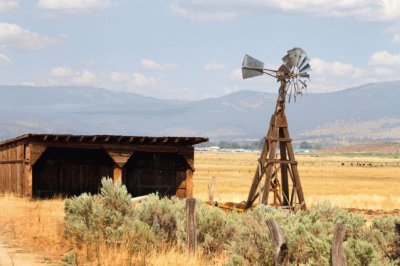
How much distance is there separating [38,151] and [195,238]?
17.1 meters

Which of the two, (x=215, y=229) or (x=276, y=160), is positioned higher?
(x=276, y=160)

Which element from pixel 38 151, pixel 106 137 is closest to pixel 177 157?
pixel 106 137

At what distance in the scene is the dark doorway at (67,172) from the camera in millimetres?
34844

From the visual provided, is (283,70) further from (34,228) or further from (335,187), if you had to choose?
(335,187)

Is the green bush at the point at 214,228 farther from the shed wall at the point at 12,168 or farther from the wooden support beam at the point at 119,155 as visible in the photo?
the shed wall at the point at 12,168

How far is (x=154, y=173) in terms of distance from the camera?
115 ft

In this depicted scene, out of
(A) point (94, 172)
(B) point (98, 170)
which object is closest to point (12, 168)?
(A) point (94, 172)

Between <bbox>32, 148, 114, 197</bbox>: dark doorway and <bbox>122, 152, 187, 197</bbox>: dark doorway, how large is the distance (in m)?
1.07

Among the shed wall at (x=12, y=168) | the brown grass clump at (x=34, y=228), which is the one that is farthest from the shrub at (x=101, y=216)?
the shed wall at (x=12, y=168)

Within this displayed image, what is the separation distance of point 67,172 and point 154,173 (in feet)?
13.7

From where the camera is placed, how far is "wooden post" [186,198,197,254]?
52.5 ft

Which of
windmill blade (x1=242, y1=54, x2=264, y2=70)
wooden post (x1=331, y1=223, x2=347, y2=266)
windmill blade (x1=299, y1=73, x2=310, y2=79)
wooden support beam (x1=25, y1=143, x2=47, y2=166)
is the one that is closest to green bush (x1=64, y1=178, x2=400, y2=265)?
wooden post (x1=331, y1=223, x2=347, y2=266)

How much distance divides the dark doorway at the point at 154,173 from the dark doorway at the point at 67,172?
1075 mm

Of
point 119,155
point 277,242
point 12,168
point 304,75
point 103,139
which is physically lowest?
point 277,242
